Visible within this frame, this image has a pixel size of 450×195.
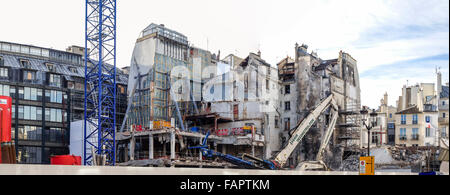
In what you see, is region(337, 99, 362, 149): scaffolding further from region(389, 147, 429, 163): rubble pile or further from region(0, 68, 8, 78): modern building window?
region(0, 68, 8, 78): modern building window

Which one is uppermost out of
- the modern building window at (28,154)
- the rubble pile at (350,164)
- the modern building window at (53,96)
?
the modern building window at (53,96)

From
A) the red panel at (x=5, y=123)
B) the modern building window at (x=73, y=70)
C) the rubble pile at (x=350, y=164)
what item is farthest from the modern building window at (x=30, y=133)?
the rubble pile at (x=350, y=164)

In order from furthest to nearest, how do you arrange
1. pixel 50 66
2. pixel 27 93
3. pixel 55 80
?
pixel 50 66, pixel 55 80, pixel 27 93

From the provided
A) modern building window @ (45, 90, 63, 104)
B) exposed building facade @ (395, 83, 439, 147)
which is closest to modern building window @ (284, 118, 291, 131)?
exposed building facade @ (395, 83, 439, 147)

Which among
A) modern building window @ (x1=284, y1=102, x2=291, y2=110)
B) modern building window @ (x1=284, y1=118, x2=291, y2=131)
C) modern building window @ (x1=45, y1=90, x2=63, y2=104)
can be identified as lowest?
Result: modern building window @ (x1=284, y1=118, x2=291, y2=131)

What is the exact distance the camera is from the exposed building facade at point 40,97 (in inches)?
1624

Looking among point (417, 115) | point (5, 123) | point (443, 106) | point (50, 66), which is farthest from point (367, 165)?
point (50, 66)

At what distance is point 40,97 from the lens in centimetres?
4328

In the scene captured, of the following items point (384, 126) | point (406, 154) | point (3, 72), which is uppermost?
point (3, 72)

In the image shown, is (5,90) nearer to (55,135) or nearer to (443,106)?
(55,135)

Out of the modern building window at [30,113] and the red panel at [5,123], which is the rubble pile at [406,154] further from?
the modern building window at [30,113]

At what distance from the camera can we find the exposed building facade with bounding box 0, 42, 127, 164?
135ft

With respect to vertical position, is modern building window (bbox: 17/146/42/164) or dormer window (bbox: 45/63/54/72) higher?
dormer window (bbox: 45/63/54/72)
